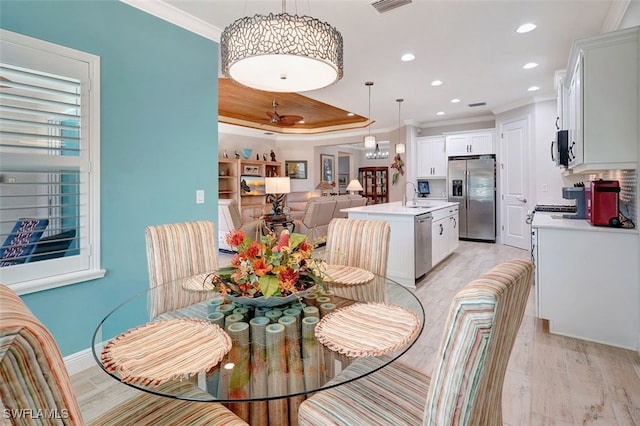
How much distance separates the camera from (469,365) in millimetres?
741

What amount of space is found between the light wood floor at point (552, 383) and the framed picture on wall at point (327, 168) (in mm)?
7758

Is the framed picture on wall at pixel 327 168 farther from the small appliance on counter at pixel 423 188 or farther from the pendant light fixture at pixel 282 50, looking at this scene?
the pendant light fixture at pixel 282 50

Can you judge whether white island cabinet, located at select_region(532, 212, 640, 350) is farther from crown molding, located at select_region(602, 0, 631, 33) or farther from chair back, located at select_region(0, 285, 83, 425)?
chair back, located at select_region(0, 285, 83, 425)

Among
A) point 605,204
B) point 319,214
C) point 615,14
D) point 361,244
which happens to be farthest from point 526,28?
point 319,214

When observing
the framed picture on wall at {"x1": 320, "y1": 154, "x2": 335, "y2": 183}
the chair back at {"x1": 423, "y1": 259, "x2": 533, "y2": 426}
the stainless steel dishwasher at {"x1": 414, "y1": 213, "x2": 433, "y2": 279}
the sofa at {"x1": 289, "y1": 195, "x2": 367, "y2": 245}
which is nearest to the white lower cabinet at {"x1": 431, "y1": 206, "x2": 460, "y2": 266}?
the stainless steel dishwasher at {"x1": 414, "y1": 213, "x2": 433, "y2": 279}

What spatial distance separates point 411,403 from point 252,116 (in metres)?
7.46

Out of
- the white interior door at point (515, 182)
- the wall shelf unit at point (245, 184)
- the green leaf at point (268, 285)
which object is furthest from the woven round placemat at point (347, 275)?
the wall shelf unit at point (245, 184)

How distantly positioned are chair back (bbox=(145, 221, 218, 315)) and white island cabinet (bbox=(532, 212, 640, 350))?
2.65m

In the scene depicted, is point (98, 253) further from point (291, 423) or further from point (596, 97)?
point (596, 97)

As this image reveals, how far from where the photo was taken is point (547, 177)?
5.64 metres

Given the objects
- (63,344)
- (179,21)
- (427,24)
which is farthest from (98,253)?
(427,24)

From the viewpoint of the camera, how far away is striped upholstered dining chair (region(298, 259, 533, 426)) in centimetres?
72

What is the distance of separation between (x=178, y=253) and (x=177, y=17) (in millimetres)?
2024

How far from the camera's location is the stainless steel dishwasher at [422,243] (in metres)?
3.87
